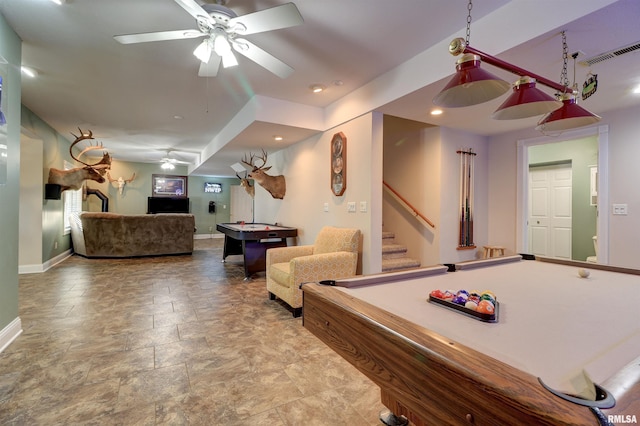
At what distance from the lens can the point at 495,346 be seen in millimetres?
857

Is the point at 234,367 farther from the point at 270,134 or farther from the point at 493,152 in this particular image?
the point at 493,152

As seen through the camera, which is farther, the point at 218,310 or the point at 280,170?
the point at 280,170

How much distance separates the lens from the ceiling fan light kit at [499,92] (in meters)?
1.40

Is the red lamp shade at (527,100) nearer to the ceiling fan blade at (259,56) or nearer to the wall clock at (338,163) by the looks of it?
the ceiling fan blade at (259,56)

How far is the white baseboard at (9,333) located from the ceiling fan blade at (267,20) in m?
3.03

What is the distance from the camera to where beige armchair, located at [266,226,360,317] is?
2.99 metres

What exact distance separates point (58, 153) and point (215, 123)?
11.6 ft

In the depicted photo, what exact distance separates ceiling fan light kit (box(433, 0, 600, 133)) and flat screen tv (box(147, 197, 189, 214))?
32.0ft

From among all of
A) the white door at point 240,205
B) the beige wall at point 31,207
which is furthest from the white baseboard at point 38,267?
the white door at point 240,205

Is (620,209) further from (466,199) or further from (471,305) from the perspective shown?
(471,305)

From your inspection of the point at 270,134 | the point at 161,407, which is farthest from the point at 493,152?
the point at 161,407

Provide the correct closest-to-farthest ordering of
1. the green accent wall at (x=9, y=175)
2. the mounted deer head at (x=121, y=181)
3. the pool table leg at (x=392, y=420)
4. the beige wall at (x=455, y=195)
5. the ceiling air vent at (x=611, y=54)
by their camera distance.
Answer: the pool table leg at (x=392, y=420)
the ceiling air vent at (x=611, y=54)
the green accent wall at (x=9, y=175)
the beige wall at (x=455, y=195)
the mounted deer head at (x=121, y=181)

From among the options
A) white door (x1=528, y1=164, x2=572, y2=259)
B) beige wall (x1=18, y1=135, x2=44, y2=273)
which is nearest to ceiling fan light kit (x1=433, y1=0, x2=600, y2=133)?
white door (x1=528, y1=164, x2=572, y2=259)

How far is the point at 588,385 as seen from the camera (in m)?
0.62
